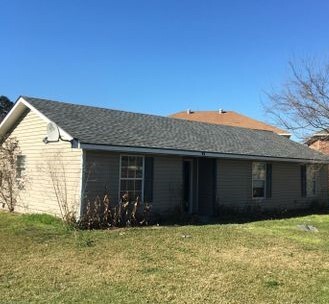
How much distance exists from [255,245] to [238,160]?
791 cm

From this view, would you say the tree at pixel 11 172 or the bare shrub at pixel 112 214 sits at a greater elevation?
the tree at pixel 11 172

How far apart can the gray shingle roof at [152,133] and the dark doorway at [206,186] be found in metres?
0.71

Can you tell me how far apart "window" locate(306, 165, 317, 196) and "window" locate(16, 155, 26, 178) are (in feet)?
43.9

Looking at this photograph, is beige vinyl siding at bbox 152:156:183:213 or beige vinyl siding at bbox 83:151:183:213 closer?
beige vinyl siding at bbox 83:151:183:213

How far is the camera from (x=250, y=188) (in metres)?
19.5

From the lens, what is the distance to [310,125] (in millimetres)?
17453

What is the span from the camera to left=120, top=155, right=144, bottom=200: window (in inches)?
595

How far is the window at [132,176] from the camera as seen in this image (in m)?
15.1

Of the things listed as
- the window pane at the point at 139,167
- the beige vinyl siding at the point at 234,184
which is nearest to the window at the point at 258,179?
the beige vinyl siding at the point at 234,184

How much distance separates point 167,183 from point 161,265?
296 inches

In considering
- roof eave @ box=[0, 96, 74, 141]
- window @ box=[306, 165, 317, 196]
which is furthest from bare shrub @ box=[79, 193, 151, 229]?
window @ box=[306, 165, 317, 196]

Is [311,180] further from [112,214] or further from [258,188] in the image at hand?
[112,214]

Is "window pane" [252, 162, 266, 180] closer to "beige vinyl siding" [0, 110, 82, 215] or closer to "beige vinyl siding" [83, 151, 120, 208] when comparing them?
"beige vinyl siding" [83, 151, 120, 208]

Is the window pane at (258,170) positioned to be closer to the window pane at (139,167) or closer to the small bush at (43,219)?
the window pane at (139,167)
